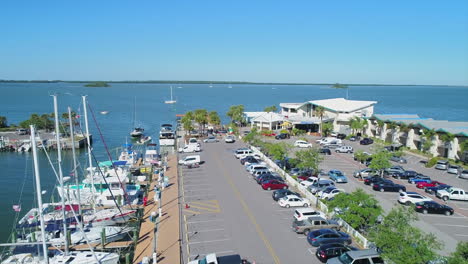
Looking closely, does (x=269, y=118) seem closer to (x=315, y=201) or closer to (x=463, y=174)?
(x=463, y=174)

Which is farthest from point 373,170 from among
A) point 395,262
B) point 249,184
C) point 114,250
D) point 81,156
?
point 81,156

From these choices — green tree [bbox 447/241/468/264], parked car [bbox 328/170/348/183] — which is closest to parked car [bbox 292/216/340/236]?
green tree [bbox 447/241/468/264]

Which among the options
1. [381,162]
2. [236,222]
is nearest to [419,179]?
[381,162]

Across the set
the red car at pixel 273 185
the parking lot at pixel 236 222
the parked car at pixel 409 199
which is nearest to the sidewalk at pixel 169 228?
the parking lot at pixel 236 222

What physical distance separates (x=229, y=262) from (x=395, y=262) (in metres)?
8.27

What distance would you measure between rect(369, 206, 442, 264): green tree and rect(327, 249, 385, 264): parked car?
74 cm

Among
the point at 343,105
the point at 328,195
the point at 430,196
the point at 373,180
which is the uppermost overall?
the point at 343,105

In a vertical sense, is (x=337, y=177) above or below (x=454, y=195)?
above

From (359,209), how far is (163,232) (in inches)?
532

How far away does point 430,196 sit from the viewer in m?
34.1

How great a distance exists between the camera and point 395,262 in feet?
53.0

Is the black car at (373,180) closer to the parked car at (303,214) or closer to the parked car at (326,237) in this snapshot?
the parked car at (303,214)

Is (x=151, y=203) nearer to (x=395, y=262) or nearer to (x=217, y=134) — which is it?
(x=395, y=262)

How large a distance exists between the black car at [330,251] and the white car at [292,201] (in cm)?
845
